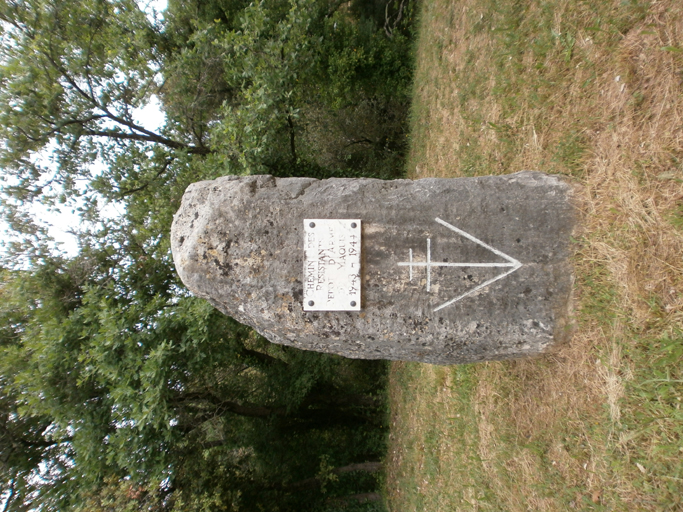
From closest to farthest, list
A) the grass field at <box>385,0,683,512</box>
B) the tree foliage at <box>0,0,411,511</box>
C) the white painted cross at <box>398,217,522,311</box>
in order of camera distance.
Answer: the grass field at <box>385,0,683,512</box>, the white painted cross at <box>398,217,522,311</box>, the tree foliage at <box>0,0,411,511</box>

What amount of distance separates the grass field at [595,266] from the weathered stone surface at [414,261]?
36 cm

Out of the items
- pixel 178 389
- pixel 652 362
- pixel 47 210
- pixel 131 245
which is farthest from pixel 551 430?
pixel 47 210

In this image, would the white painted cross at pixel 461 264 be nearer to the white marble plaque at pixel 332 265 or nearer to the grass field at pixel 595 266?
the white marble plaque at pixel 332 265

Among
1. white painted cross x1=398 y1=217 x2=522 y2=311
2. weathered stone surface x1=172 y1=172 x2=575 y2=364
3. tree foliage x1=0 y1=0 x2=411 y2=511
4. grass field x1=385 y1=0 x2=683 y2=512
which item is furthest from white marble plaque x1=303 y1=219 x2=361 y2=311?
tree foliage x1=0 y1=0 x2=411 y2=511

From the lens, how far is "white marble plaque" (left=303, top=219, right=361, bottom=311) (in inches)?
145

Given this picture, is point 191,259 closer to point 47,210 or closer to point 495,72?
point 495,72

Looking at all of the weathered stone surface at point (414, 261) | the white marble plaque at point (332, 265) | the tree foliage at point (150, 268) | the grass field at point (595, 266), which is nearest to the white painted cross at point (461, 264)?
the weathered stone surface at point (414, 261)

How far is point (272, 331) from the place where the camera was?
3.91m

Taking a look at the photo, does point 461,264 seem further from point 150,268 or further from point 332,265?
point 150,268

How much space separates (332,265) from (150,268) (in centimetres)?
540

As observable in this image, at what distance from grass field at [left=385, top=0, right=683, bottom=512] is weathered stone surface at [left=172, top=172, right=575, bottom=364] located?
356 mm

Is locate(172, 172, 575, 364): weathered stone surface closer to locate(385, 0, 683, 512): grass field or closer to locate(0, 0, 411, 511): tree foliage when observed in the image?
locate(385, 0, 683, 512): grass field

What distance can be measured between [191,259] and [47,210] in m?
5.61

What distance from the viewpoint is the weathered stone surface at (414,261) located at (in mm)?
3613
